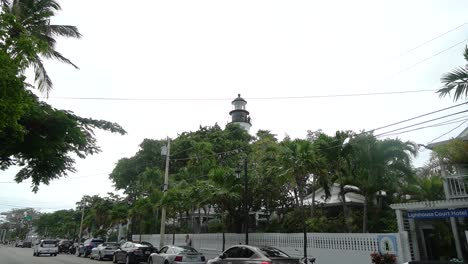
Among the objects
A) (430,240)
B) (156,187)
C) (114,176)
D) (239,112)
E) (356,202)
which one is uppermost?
(239,112)

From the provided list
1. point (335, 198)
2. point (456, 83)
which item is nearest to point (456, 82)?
point (456, 83)

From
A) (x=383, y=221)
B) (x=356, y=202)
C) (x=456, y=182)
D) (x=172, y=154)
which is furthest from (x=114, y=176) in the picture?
(x=456, y=182)

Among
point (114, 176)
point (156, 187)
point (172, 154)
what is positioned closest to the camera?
point (156, 187)

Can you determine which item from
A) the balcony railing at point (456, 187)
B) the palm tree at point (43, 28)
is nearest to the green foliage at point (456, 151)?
the balcony railing at point (456, 187)

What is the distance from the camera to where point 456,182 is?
15.2m

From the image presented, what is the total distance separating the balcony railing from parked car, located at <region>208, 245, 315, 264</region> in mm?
8591

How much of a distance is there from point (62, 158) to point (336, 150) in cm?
1459

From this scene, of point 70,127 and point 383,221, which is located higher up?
point 70,127

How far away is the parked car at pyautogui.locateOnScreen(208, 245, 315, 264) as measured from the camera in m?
9.98

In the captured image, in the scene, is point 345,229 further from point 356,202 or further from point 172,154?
point 172,154

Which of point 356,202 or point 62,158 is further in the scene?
point 356,202

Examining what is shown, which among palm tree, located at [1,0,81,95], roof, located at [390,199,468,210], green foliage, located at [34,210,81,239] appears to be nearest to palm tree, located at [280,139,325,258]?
roof, located at [390,199,468,210]

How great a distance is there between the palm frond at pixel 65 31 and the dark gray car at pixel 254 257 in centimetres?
1619

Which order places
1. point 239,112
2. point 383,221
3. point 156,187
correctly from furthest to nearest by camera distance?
point 239,112 → point 156,187 → point 383,221
